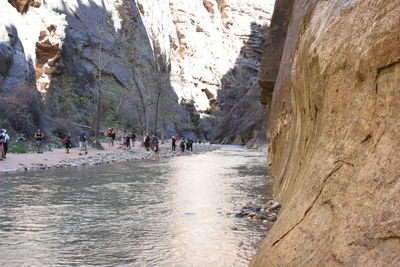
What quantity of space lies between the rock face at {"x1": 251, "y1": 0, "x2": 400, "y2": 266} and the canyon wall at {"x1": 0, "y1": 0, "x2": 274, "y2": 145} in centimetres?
2806

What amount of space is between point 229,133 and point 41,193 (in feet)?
190

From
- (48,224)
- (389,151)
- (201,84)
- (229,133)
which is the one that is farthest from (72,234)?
(201,84)


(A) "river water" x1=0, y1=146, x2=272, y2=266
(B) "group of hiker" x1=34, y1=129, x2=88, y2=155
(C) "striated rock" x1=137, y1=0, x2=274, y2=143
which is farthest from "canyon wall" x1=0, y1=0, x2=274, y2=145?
(A) "river water" x1=0, y1=146, x2=272, y2=266

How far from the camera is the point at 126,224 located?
7246mm

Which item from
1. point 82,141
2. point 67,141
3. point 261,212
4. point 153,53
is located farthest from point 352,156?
point 153,53

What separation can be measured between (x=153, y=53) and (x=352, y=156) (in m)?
53.2

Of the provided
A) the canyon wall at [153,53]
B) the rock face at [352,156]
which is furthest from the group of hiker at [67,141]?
the rock face at [352,156]

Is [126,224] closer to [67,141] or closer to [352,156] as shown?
[352,156]

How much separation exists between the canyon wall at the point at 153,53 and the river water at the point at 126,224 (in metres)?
21.0

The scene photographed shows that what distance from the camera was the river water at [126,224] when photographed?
5.43 m

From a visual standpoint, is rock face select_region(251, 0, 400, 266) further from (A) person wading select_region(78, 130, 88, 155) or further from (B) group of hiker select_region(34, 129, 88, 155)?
(A) person wading select_region(78, 130, 88, 155)

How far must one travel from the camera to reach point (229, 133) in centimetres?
6794

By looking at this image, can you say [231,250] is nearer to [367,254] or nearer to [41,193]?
[367,254]

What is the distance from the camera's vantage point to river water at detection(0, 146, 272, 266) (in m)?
5.43
